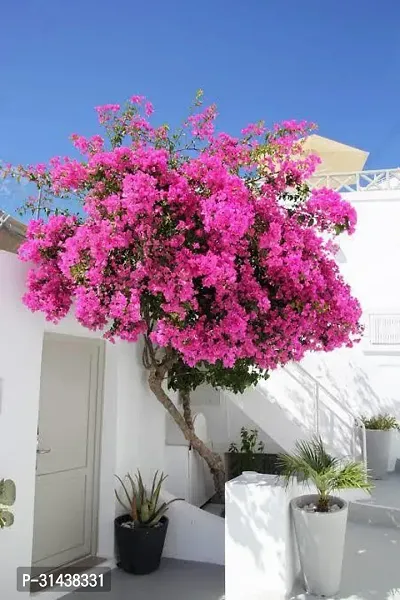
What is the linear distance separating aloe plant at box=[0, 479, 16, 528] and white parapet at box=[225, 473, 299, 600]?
6.76 ft

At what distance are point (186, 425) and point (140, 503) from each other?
4.31 ft

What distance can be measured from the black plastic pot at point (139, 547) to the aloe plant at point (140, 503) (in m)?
Result: 0.13

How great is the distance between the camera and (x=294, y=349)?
4.76 meters

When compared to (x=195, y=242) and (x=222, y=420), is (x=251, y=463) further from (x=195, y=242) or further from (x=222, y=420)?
(x=195, y=242)

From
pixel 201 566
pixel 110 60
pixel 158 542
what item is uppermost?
pixel 110 60

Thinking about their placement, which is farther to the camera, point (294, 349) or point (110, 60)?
point (110, 60)

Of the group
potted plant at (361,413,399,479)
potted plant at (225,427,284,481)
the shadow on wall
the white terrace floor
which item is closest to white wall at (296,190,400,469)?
the shadow on wall

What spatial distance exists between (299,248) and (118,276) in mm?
1747

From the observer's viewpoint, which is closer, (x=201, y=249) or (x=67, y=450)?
(x=201, y=249)

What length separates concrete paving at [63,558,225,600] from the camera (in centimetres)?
480

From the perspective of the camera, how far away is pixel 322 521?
170 inches

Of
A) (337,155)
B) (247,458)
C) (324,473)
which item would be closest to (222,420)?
(247,458)

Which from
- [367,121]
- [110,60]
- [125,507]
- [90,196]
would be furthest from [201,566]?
[367,121]

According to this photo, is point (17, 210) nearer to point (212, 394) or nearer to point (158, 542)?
point (158, 542)
